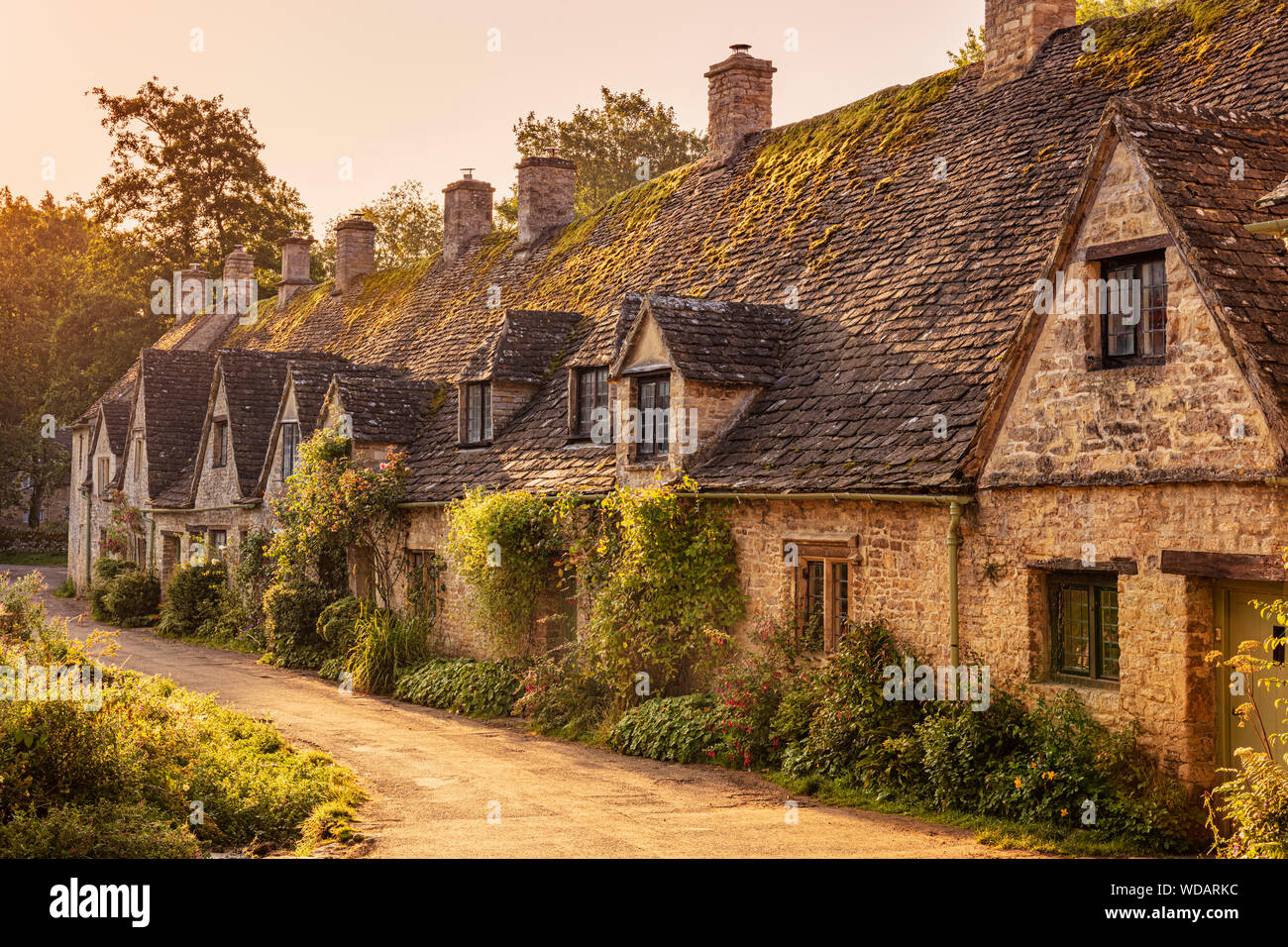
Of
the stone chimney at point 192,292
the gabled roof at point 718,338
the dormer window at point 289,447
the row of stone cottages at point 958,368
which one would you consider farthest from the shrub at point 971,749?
the stone chimney at point 192,292

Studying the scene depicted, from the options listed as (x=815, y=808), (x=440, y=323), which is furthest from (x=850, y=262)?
(x=440, y=323)

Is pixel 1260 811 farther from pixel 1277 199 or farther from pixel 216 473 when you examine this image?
pixel 216 473

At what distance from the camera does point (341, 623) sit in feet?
79.2

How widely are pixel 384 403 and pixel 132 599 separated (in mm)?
12340

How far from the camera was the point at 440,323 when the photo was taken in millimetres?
30469

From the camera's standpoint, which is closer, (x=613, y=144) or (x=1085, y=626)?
(x=1085, y=626)

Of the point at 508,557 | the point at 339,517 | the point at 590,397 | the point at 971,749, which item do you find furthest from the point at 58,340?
the point at 971,749

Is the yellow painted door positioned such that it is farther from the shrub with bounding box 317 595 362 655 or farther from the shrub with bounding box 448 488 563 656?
the shrub with bounding box 317 595 362 655

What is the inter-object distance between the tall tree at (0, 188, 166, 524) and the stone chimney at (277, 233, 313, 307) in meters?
13.1

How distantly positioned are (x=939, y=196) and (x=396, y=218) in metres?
58.3

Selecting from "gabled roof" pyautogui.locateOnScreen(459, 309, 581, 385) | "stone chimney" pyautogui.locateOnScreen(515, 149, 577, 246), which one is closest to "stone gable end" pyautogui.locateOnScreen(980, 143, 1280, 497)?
"gabled roof" pyautogui.locateOnScreen(459, 309, 581, 385)

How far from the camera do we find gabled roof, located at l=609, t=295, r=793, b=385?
57.1 feet

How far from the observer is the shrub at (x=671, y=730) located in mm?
15664

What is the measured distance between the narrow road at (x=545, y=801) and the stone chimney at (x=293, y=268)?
1098 inches
